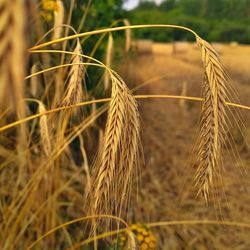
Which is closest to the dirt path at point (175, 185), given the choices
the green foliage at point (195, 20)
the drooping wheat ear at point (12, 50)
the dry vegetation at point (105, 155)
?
the dry vegetation at point (105, 155)

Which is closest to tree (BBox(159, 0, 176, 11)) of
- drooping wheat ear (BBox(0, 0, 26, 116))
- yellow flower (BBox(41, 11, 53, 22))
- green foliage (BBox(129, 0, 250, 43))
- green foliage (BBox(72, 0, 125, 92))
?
green foliage (BBox(129, 0, 250, 43))

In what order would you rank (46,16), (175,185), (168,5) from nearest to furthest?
(46,16)
(175,185)
(168,5)

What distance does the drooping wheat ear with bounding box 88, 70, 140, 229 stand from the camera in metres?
0.73

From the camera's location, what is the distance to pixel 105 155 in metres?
0.75

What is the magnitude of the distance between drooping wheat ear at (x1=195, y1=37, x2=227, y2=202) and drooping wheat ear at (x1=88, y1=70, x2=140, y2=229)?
0.36 ft

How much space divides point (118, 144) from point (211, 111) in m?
0.15

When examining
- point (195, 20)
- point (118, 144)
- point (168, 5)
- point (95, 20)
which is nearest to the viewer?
point (118, 144)

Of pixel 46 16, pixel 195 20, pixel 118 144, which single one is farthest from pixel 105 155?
pixel 195 20

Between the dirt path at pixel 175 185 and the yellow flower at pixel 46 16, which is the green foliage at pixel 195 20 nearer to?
the dirt path at pixel 175 185

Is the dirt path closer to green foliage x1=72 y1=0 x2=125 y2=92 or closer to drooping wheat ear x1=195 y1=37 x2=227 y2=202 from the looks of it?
green foliage x1=72 y1=0 x2=125 y2=92

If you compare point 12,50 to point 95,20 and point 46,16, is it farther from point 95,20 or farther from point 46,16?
point 95,20

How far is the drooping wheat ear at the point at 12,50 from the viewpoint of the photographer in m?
0.30

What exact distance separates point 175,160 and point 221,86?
1.83 m

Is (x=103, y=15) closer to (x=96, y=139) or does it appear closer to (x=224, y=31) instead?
(x=96, y=139)
